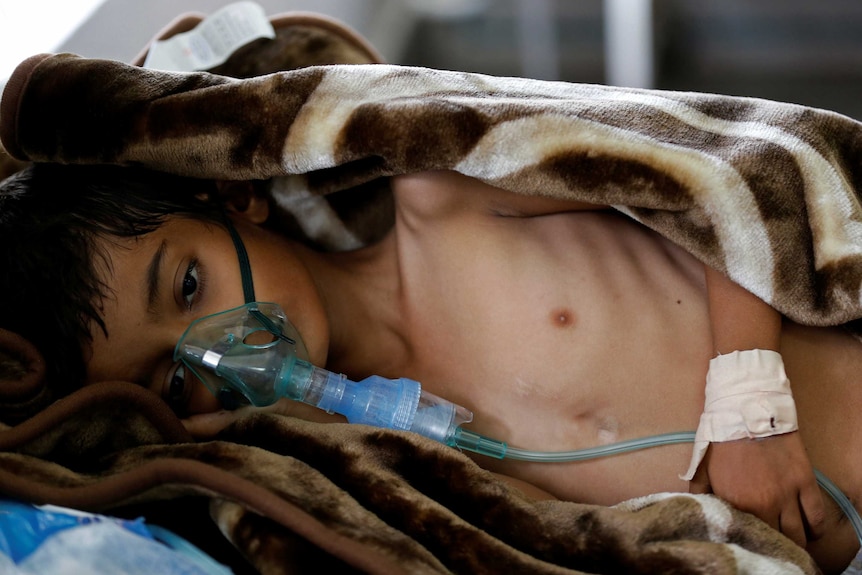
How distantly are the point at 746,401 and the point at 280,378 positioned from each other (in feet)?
1.85

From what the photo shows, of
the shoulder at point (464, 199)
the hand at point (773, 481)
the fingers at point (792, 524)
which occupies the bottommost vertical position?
the fingers at point (792, 524)

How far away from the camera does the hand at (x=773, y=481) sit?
103 centimetres

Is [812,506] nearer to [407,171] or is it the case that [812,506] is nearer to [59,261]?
[407,171]

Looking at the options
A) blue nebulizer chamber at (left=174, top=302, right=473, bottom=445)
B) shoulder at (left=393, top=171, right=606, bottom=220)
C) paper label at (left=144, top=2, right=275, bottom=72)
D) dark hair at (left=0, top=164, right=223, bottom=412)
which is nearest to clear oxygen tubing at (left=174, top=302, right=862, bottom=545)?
blue nebulizer chamber at (left=174, top=302, right=473, bottom=445)

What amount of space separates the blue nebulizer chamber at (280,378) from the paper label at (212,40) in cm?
53

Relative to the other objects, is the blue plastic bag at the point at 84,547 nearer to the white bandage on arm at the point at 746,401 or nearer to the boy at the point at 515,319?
the boy at the point at 515,319

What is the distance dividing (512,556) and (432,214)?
1.61 feet

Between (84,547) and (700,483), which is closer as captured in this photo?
(84,547)

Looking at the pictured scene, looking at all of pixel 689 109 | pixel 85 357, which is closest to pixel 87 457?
pixel 85 357

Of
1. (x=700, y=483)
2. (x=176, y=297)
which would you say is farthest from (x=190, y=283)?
(x=700, y=483)

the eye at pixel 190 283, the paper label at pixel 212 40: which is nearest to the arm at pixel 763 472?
the eye at pixel 190 283

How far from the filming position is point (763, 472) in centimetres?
104

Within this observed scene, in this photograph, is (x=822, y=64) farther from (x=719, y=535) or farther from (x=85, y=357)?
(x=85, y=357)

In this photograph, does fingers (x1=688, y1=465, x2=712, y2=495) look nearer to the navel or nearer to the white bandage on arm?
the white bandage on arm
